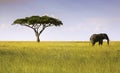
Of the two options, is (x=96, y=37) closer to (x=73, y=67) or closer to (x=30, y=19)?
(x=30, y=19)

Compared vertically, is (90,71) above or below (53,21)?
below

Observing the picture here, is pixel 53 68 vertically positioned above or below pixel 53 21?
below

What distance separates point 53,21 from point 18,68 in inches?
2195

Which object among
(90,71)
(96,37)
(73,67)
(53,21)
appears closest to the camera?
(90,71)

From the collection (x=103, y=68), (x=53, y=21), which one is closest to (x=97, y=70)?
(x=103, y=68)

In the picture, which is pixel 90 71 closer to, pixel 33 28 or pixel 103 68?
pixel 103 68

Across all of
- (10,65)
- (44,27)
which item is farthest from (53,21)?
(10,65)

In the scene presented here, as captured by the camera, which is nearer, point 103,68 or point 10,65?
point 103,68

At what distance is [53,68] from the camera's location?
1233cm

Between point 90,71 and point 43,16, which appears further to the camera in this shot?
point 43,16

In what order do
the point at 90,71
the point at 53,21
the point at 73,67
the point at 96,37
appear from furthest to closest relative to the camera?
the point at 53,21
the point at 96,37
the point at 73,67
the point at 90,71

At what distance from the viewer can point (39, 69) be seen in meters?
12.2

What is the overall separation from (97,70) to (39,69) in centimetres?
193

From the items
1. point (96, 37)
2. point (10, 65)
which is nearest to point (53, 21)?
point (96, 37)
